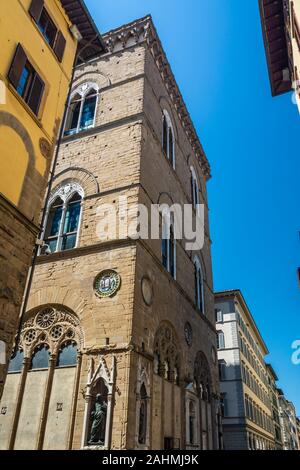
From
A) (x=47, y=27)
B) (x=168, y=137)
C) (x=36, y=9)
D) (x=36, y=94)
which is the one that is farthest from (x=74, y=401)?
(x=168, y=137)

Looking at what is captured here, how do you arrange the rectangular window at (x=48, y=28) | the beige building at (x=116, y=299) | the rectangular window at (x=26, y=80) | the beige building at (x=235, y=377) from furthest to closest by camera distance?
the beige building at (x=235, y=377)
the beige building at (x=116, y=299)
the rectangular window at (x=48, y=28)
the rectangular window at (x=26, y=80)

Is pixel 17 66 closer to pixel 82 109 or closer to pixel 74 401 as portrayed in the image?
pixel 74 401

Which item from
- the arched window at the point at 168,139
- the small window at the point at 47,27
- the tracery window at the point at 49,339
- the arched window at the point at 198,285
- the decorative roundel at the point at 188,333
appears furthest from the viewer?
the arched window at the point at 198,285

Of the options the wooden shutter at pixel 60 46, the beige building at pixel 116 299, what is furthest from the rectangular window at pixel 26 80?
the beige building at pixel 116 299

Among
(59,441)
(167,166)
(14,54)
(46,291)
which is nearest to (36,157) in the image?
(14,54)

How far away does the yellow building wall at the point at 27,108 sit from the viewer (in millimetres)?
7539

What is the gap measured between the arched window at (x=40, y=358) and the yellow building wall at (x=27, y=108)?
4813 mm

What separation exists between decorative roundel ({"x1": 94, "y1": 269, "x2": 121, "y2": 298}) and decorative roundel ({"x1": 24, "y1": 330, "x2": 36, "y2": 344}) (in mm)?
2447

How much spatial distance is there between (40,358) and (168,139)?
11.8 metres

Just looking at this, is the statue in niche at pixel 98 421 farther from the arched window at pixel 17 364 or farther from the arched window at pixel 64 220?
the arched window at pixel 64 220

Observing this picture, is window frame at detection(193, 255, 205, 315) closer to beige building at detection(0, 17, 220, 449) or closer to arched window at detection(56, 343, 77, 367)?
beige building at detection(0, 17, 220, 449)

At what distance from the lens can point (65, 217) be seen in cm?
1362

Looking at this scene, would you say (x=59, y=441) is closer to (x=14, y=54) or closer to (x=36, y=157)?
A: (x=36, y=157)

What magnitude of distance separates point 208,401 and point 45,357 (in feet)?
29.2
